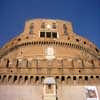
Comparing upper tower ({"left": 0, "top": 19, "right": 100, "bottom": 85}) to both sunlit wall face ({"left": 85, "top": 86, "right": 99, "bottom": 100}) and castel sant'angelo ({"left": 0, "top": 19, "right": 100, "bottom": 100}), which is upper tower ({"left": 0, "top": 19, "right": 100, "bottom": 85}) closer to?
castel sant'angelo ({"left": 0, "top": 19, "right": 100, "bottom": 100})

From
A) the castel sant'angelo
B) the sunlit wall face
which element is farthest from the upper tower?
the sunlit wall face

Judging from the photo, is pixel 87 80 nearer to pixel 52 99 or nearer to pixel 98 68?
pixel 98 68

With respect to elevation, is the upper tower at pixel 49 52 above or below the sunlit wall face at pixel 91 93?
above

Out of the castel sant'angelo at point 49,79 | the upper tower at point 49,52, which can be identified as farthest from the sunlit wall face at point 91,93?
the upper tower at point 49,52

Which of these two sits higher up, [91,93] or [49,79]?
[49,79]

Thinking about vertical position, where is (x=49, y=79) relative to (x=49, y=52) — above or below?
below

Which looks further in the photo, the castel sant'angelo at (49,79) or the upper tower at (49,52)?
the upper tower at (49,52)

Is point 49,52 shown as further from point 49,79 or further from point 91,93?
point 91,93

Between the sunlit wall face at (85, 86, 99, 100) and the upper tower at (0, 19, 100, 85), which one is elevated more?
the upper tower at (0, 19, 100, 85)

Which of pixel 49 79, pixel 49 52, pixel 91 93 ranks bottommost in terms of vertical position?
pixel 91 93

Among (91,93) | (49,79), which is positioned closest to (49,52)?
(49,79)

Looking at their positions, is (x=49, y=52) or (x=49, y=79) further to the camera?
(x=49, y=52)

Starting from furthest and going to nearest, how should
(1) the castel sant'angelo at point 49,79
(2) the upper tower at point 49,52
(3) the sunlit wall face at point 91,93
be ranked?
(2) the upper tower at point 49,52 → (3) the sunlit wall face at point 91,93 → (1) the castel sant'angelo at point 49,79

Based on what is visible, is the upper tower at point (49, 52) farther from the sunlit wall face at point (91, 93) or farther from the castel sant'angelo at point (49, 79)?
the sunlit wall face at point (91, 93)
